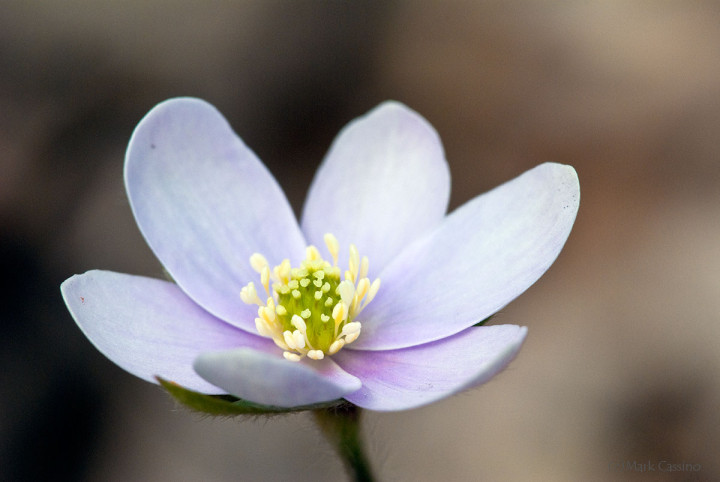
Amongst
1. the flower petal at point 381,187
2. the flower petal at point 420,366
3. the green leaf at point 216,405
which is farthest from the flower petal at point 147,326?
the flower petal at point 381,187

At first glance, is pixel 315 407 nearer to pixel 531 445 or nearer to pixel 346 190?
pixel 346 190

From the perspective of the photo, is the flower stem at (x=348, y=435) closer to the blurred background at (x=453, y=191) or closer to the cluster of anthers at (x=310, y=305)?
the cluster of anthers at (x=310, y=305)

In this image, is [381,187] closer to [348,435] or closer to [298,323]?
[298,323]

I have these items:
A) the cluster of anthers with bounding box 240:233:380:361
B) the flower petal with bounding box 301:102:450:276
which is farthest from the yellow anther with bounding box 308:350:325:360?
the flower petal with bounding box 301:102:450:276

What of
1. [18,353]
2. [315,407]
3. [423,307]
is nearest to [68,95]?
[18,353]

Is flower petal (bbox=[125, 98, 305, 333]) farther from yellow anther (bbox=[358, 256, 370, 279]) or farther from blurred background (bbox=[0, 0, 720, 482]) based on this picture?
blurred background (bbox=[0, 0, 720, 482])
